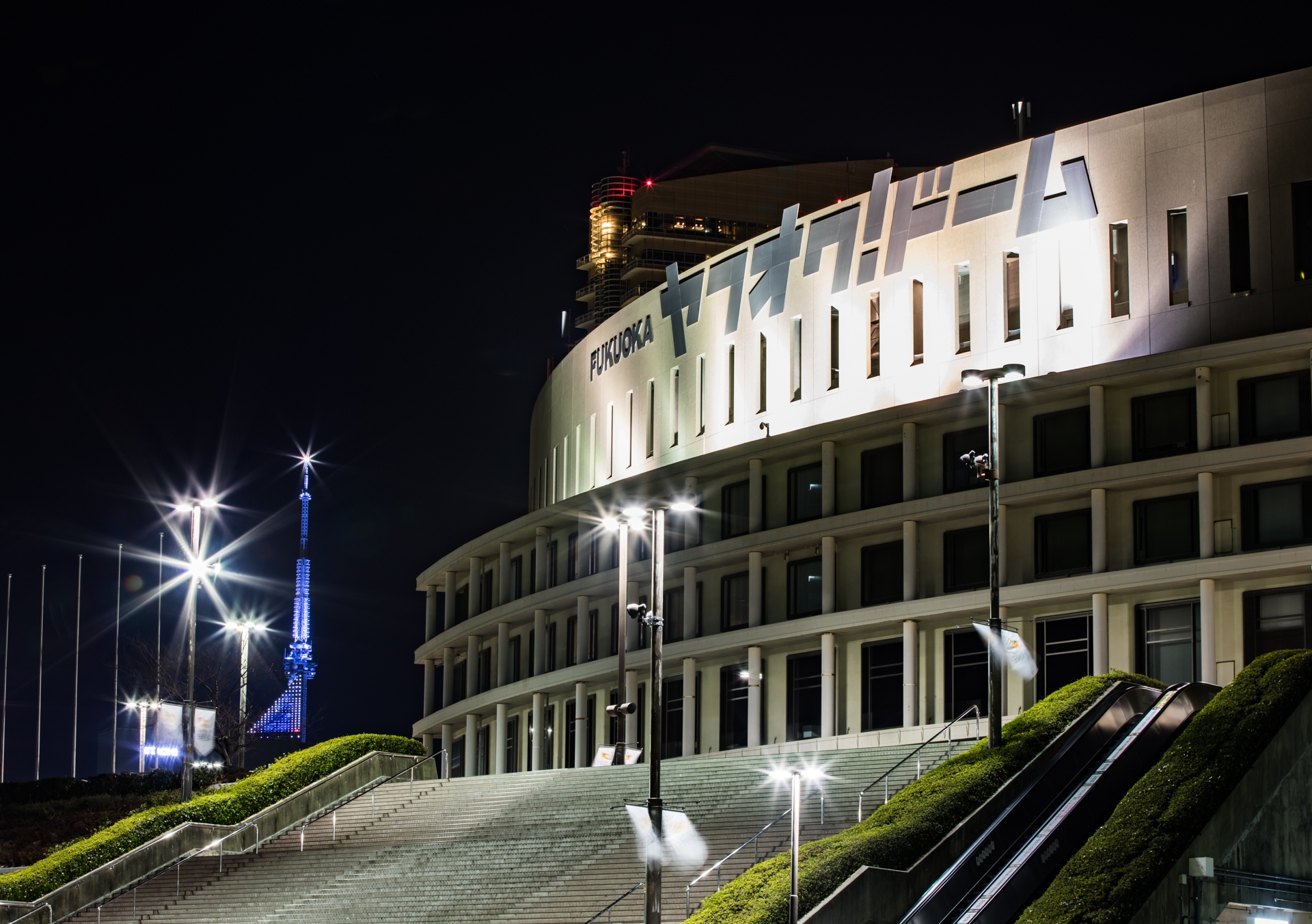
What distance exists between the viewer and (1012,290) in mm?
43188

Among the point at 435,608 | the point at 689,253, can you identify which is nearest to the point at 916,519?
the point at 435,608

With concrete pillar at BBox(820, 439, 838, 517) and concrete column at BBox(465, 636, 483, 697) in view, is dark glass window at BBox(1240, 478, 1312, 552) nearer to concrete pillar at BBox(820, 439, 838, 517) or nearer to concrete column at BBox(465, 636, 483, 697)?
concrete pillar at BBox(820, 439, 838, 517)

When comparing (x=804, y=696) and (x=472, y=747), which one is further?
(x=472, y=747)

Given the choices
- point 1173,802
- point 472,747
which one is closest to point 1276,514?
point 1173,802

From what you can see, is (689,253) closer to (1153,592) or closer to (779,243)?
(779,243)

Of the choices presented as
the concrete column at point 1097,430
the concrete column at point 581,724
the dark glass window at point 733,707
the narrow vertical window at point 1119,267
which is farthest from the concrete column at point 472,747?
the narrow vertical window at point 1119,267

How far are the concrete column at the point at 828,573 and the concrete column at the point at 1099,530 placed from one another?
7903mm

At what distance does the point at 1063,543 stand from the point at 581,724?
19629 mm

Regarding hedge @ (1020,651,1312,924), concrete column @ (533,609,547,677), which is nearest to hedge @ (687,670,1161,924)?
hedge @ (1020,651,1312,924)

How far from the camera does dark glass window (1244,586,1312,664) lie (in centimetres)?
3566

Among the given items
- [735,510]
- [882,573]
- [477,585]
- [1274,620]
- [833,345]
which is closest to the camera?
[1274,620]

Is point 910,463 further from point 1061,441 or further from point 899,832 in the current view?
point 899,832

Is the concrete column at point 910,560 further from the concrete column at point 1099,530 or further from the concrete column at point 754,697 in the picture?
the concrete column at point 754,697

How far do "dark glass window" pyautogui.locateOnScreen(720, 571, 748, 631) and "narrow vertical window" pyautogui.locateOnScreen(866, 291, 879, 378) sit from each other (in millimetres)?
7386
